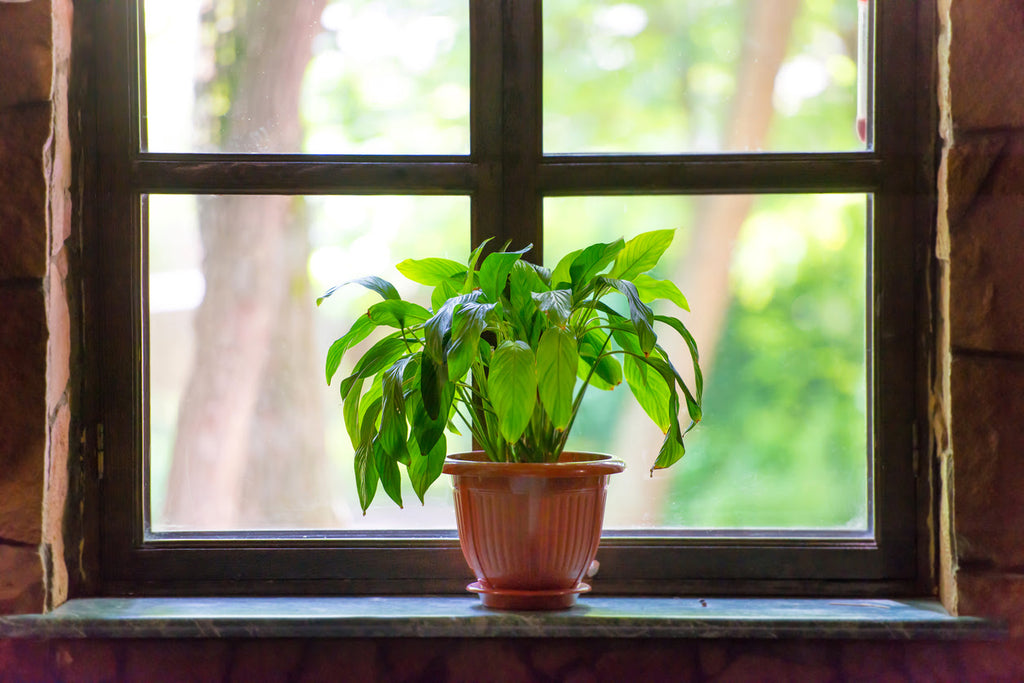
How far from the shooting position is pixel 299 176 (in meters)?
1.58

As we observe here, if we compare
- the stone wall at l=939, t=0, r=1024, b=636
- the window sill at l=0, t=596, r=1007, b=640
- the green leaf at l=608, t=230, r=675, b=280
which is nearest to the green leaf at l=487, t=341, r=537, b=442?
the green leaf at l=608, t=230, r=675, b=280

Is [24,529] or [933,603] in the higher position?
[24,529]

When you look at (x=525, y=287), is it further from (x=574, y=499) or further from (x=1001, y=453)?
(x=1001, y=453)

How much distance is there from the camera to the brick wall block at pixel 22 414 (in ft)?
4.60

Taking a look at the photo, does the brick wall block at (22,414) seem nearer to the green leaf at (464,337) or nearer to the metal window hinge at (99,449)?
the metal window hinge at (99,449)

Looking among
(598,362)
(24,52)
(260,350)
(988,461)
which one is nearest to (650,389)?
(598,362)

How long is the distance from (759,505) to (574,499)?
1.36 ft

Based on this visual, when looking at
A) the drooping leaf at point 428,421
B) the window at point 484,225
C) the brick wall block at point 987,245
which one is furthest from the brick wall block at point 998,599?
the drooping leaf at point 428,421

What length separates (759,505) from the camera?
1595mm

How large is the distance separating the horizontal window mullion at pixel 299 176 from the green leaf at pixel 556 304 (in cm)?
38

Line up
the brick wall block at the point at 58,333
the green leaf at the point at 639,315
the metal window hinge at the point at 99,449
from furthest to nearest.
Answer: the metal window hinge at the point at 99,449
the brick wall block at the point at 58,333
the green leaf at the point at 639,315

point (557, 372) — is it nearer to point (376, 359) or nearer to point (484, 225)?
point (376, 359)

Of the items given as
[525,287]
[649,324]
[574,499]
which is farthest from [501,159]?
[574,499]

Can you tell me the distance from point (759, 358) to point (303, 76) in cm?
95
